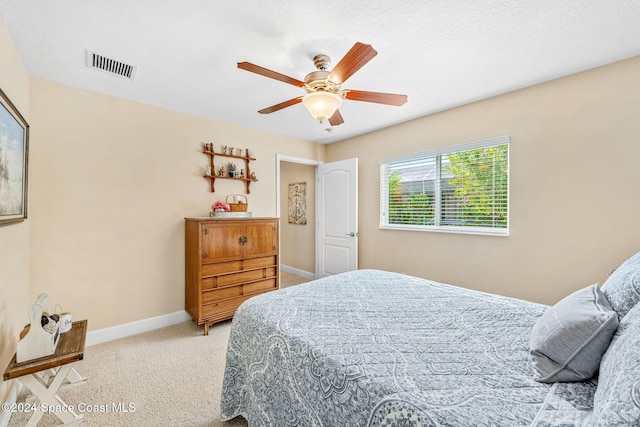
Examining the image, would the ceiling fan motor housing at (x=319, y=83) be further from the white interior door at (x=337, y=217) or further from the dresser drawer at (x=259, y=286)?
the dresser drawer at (x=259, y=286)

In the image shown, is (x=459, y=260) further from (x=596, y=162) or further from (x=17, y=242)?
(x=17, y=242)

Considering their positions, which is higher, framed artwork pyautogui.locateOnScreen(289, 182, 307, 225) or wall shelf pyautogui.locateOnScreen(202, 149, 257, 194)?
wall shelf pyautogui.locateOnScreen(202, 149, 257, 194)

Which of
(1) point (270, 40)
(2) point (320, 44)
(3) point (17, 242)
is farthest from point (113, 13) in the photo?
(3) point (17, 242)

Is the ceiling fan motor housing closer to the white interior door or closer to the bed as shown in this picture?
the bed

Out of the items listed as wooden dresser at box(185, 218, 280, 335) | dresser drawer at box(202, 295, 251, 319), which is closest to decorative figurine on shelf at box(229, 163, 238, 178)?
wooden dresser at box(185, 218, 280, 335)

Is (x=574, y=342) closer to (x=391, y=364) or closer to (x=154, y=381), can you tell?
(x=391, y=364)

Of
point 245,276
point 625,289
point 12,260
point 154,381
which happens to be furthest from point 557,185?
point 12,260

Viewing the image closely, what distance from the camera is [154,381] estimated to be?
196 centimetres

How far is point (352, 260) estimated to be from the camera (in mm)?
3893

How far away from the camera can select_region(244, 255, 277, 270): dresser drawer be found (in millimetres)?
3018

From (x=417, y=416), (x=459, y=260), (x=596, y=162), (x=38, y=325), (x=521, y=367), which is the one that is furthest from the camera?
(x=459, y=260)

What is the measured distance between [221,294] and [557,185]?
3358 millimetres

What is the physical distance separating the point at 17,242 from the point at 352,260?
3.33 m

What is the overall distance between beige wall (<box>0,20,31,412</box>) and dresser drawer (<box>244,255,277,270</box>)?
1.72m
